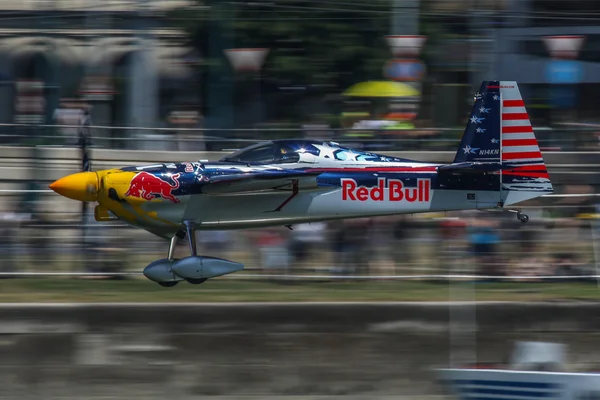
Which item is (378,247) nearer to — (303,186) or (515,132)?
(303,186)

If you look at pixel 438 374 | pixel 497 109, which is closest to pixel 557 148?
pixel 497 109

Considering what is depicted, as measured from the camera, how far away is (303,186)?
504 inches

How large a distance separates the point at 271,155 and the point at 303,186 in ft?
1.87

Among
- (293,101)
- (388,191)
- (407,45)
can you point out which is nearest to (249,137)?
(293,101)

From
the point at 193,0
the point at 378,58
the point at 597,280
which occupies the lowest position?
the point at 597,280

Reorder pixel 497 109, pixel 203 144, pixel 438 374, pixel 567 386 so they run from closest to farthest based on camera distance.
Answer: pixel 567 386
pixel 438 374
pixel 497 109
pixel 203 144

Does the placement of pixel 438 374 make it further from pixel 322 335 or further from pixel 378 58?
pixel 378 58

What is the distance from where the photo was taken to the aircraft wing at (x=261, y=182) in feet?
41.2

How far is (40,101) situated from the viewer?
18547mm

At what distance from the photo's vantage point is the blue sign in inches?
757

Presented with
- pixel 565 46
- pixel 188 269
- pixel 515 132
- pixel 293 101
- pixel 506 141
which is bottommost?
pixel 188 269

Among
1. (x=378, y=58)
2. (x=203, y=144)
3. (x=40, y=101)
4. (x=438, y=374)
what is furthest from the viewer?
(x=378, y=58)

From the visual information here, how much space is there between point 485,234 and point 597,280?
1.54 m

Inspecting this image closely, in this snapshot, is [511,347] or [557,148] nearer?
[511,347]
